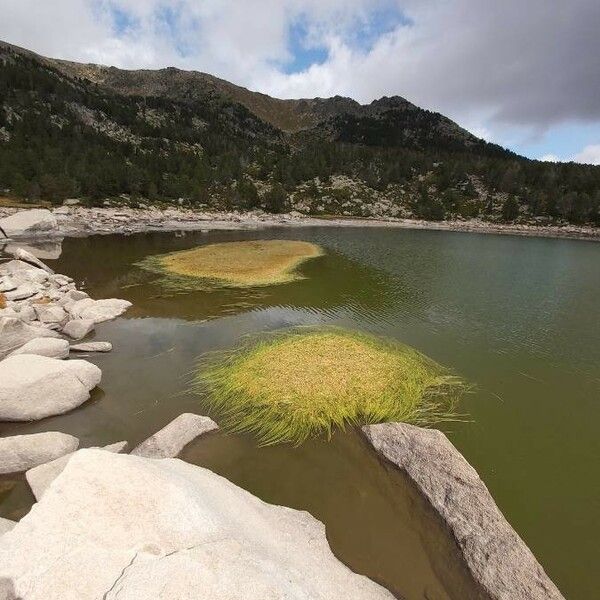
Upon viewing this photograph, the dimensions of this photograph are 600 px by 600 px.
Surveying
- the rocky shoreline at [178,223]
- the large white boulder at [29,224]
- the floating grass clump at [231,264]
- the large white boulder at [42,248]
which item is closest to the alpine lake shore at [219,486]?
the floating grass clump at [231,264]

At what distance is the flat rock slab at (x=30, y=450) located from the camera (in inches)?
412

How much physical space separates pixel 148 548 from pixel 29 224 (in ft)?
201

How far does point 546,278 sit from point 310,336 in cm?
3511

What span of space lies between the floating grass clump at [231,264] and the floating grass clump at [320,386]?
15.8 metres

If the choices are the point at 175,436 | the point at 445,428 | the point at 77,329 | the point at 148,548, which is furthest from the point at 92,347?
the point at 445,428

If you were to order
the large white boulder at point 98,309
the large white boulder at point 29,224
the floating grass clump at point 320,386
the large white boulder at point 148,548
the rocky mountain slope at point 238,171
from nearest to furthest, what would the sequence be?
the large white boulder at point 148,548
the floating grass clump at point 320,386
the large white boulder at point 98,309
the large white boulder at point 29,224
the rocky mountain slope at point 238,171

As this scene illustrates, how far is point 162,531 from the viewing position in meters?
5.84

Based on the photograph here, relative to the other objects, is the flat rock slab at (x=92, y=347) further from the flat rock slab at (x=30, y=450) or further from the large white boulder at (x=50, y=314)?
the flat rock slab at (x=30, y=450)

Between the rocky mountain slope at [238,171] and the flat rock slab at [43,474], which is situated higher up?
the rocky mountain slope at [238,171]

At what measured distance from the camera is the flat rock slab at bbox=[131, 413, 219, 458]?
1139 centimetres

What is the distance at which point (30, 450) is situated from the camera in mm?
10703

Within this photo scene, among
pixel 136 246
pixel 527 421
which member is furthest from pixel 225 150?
pixel 527 421

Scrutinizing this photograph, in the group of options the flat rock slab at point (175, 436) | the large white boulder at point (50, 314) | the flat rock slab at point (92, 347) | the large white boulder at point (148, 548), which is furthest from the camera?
the large white boulder at point (50, 314)

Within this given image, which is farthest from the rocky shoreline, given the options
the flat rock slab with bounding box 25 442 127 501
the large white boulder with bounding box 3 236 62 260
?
the flat rock slab with bounding box 25 442 127 501
